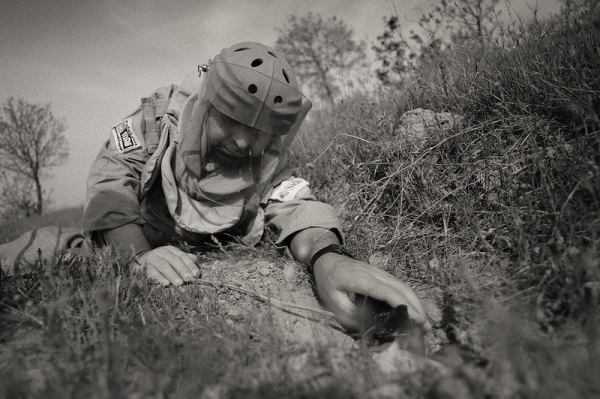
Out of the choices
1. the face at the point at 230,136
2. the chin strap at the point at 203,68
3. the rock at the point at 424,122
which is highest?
the chin strap at the point at 203,68

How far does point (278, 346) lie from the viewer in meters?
1.15

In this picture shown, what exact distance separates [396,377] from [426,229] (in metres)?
1.22

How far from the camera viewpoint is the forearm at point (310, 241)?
1.95 m

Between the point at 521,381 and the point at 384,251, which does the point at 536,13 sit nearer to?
the point at 384,251

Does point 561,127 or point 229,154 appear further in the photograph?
point 229,154

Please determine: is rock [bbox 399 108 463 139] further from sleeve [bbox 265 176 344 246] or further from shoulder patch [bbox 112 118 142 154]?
shoulder patch [bbox 112 118 142 154]

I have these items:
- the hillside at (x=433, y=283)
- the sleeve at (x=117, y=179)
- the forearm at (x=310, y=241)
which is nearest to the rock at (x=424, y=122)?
the hillside at (x=433, y=283)

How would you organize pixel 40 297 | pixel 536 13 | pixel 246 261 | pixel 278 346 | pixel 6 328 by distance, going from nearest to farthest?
pixel 278 346 → pixel 6 328 → pixel 40 297 → pixel 536 13 → pixel 246 261

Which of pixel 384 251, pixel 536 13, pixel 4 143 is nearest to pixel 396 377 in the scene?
pixel 384 251

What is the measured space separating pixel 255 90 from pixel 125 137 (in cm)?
116

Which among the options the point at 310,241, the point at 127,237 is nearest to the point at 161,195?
the point at 127,237

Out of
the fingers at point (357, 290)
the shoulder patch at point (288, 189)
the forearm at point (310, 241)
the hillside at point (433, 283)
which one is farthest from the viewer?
the shoulder patch at point (288, 189)

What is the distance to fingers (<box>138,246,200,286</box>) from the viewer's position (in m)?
1.83

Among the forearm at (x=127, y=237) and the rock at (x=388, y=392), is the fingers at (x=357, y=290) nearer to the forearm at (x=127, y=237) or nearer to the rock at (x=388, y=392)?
the rock at (x=388, y=392)
